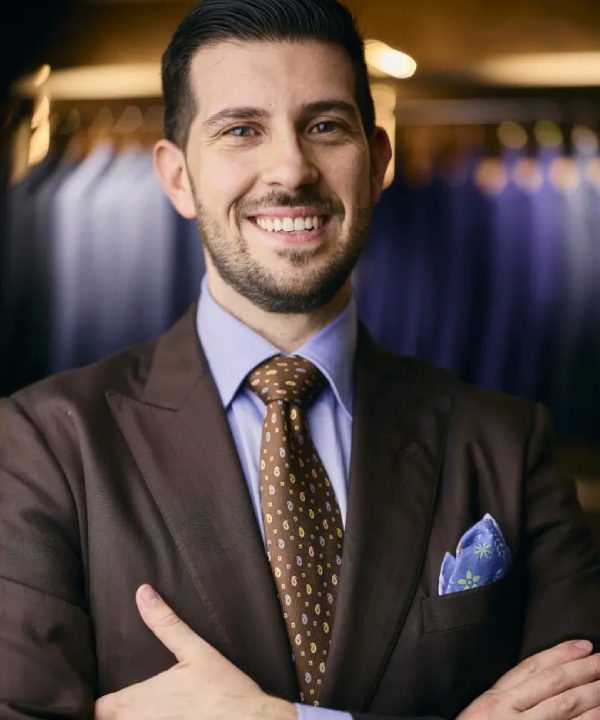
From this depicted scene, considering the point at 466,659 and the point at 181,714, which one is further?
the point at 466,659

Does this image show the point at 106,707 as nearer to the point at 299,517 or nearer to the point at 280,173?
the point at 299,517

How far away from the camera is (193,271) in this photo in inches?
131

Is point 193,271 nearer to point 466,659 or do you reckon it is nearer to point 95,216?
point 95,216

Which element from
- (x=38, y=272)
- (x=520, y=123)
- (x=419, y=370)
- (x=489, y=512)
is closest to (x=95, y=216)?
(x=38, y=272)

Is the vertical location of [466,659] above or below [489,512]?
below

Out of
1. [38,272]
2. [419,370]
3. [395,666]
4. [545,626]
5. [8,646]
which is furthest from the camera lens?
[38,272]

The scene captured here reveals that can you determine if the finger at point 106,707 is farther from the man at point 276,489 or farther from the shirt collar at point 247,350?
the shirt collar at point 247,350

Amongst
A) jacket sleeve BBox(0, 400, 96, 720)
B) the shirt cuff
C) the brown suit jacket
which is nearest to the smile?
the brown suit jacket

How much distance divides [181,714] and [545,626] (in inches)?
25.1

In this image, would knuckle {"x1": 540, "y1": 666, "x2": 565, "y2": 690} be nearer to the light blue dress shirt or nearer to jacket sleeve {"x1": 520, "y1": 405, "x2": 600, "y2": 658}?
jacket sleeve {"x1": 520, "y1": 405, "x2": 600, "y2": 658}

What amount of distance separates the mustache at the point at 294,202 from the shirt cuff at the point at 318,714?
0.81m

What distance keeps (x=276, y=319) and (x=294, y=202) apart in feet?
0.72

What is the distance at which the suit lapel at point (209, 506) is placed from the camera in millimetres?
1664

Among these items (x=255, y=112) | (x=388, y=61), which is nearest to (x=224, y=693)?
(x=255, y=112)
